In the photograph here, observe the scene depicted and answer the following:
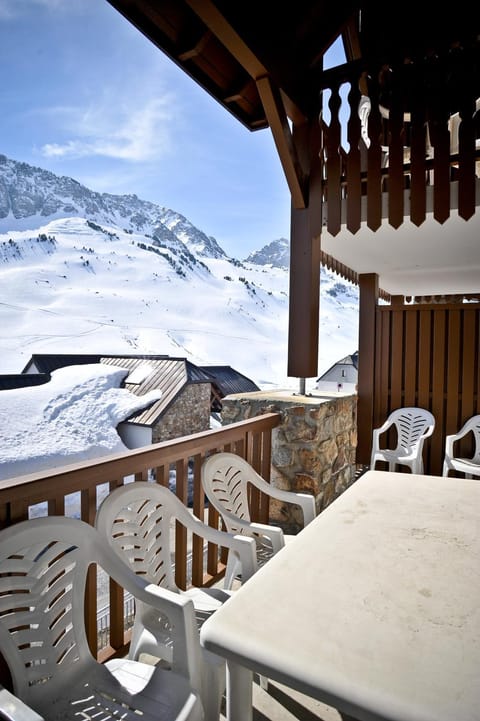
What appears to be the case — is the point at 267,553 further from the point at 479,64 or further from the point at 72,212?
the point at 72,212

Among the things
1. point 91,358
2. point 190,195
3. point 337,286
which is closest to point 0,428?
point 91,358

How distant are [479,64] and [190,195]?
233 feet

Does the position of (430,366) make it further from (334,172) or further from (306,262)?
(334,172)

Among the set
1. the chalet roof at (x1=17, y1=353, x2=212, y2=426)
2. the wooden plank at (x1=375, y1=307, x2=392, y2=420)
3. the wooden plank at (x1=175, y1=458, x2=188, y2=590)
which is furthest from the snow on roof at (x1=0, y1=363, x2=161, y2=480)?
the wooden plank at (x1=175, y1=458, x2=188, y2=590)

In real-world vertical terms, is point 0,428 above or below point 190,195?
below

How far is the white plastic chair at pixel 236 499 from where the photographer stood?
179 cm

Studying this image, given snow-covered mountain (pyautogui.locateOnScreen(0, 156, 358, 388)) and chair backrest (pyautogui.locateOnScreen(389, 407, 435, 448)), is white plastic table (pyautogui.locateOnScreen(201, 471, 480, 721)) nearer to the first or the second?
chair backrest (pyautogui.locateOnScreen(389, 407, 435, 448))

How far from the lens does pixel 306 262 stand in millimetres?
3252

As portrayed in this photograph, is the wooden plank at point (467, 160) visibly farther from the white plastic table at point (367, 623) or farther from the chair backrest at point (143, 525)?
the chair backrest at point (143, 525)

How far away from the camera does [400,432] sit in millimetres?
4238

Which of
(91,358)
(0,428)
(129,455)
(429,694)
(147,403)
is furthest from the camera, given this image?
(91,358)

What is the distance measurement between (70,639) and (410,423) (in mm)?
3682

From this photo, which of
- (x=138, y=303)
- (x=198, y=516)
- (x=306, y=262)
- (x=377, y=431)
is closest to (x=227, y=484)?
(x=198, y=516)

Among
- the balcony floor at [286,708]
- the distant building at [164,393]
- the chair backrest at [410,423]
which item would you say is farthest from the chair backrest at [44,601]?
the distant building at [164,393]
